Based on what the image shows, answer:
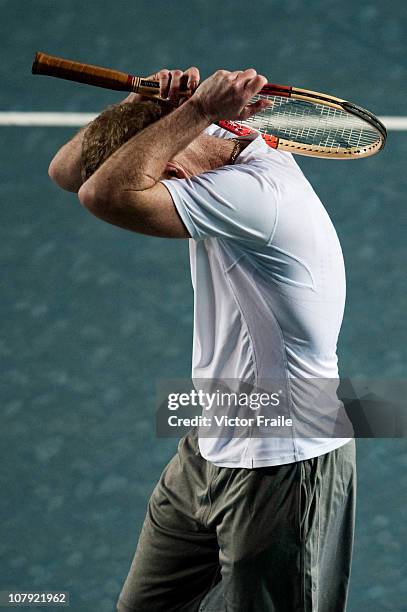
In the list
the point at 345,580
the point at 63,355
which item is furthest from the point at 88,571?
the point at 345,580

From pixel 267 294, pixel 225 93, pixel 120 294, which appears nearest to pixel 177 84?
pixel 225 93

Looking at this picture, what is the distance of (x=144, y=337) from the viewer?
8.03ft

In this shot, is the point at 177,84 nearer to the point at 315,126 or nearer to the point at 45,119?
the point at 315,126

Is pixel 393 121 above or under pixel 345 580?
above

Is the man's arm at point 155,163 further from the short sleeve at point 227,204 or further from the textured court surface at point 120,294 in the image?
the textured court surface at point 120,294

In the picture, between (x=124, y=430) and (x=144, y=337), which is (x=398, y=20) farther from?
(x=124, y=430)

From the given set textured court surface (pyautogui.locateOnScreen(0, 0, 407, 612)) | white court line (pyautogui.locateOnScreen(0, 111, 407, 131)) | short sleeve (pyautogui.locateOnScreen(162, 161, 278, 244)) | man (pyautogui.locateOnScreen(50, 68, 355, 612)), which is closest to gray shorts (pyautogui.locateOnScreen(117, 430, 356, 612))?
man (pyautogui.locateOnScreen(50, 68, 355, 612))

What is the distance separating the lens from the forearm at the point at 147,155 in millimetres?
1327

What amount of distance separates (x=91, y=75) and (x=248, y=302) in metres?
0.38

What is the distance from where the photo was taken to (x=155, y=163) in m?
1.35

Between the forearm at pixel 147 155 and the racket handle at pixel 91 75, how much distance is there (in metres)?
0.09

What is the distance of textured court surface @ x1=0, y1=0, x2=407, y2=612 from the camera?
2.40 m

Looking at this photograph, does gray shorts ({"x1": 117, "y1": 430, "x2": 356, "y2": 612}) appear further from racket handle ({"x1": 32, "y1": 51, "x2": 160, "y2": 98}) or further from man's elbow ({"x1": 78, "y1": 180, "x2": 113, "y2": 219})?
racket handle ({"x1": 32, "y1": 51, "x2": 160, "y2": 98})

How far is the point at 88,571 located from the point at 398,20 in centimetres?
148
